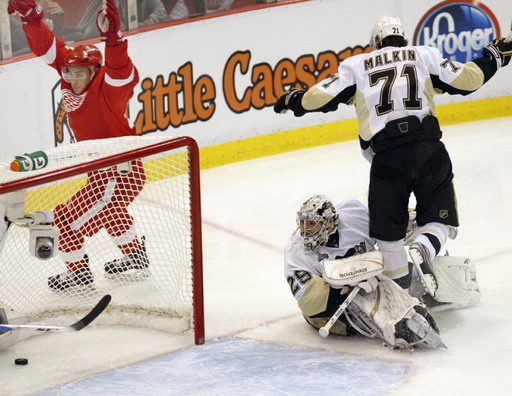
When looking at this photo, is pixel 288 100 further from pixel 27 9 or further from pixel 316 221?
pixel 27 9

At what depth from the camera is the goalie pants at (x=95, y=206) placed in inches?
173

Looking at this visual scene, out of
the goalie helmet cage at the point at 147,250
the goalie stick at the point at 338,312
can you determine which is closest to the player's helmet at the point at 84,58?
the goalie helmet cage at the point at 147,250

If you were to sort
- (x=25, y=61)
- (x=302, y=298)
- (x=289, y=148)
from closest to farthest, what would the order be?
(x=302, y=298), (x=25, y=61), (x=289, y=148)

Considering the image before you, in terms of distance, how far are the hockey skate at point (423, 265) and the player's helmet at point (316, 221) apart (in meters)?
0.29

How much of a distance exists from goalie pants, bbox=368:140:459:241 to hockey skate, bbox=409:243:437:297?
0.07 meters

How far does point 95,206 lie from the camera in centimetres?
444

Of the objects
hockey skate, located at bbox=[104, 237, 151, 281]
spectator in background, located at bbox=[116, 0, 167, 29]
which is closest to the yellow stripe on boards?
spectator in background, located at bbox=[116, 0, 167, 29]

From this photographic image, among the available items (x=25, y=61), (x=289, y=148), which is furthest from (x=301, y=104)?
(x=289, y=148)

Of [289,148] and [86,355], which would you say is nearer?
[86,355]

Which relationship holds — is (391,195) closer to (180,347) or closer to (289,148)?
(180,347)

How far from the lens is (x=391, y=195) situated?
3949 millimetres

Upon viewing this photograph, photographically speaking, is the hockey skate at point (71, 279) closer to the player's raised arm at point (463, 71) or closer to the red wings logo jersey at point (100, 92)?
the red wings logo jersey at point (100, 92)

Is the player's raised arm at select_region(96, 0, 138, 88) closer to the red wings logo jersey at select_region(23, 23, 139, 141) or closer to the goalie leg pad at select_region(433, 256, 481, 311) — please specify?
the red wings logo jersey at select_region(23, 23, 139, 141)

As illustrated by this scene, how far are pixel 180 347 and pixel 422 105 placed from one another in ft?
Result: 3.95
